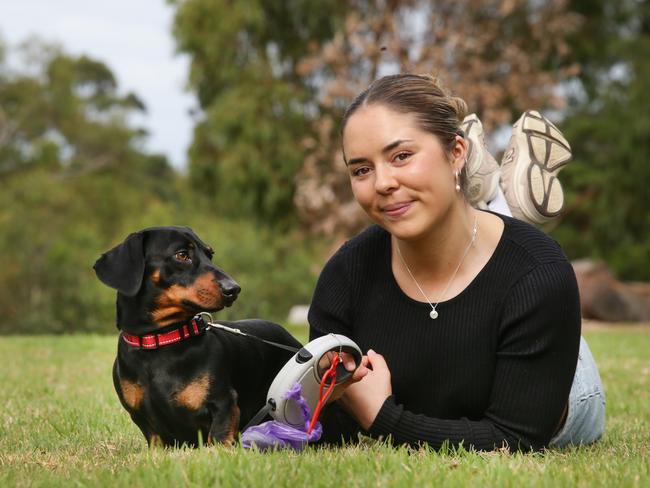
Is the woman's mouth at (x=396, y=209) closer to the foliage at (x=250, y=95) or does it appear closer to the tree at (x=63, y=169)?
the tree at (x=63, y=169)

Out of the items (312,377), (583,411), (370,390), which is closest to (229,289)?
(312,377)

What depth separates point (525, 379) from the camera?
3.09m

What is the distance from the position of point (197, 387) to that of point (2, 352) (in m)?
5.42

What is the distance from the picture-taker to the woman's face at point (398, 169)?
3.00 meters

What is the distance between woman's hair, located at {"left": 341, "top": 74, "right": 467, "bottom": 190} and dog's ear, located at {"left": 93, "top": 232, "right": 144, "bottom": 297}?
39.7 inches

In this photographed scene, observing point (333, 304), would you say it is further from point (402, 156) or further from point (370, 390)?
point (402, 156)

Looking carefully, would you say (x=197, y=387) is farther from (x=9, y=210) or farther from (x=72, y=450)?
(x=9, y=210)

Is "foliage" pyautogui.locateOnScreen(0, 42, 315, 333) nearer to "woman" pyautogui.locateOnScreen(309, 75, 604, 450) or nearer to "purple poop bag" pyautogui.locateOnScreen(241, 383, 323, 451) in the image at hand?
"woman" pyautogui.locateOnScreen(309, 75, 604, 450)

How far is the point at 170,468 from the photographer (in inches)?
96.8

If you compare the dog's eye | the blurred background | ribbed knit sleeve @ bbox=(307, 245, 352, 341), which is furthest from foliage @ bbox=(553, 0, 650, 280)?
the dog's eye

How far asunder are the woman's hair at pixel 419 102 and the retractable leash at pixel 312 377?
32.8 inches

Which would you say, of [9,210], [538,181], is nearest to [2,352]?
[538,181]

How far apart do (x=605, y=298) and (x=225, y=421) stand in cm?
1428

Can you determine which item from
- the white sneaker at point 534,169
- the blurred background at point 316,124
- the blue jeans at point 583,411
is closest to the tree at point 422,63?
the blurred background at point 316,124
